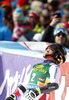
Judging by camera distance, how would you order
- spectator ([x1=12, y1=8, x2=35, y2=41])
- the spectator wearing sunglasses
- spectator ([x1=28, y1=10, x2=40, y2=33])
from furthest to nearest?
spectator ([x1=28, y1=10, x2=40, y2=33]) < spectator ([x1=12, y1=8, x2=35, y2=41]) < the spectator wearing sunglasses

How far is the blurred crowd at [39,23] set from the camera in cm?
505

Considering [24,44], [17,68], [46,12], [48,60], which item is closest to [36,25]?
[46,12]

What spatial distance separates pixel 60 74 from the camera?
347 cm

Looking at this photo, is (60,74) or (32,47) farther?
(32,47)

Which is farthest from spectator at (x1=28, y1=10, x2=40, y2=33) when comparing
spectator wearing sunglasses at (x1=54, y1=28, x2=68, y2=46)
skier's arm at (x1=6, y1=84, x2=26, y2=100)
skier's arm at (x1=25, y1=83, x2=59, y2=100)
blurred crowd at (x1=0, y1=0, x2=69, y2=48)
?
skier's arm at (x1=25, y1=83, x2=59, y2=100)

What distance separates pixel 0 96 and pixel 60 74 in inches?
50.2

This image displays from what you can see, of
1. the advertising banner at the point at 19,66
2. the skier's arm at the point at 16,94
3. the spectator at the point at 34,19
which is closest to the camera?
Answer: the skier's arm at the point at 16,94

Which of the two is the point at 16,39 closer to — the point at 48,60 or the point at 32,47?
the point at 32,47

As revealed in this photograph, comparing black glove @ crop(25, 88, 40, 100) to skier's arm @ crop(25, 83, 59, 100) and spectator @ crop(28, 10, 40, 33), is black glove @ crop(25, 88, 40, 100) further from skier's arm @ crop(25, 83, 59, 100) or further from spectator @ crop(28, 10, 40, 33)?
spectator @ crop(28, 10, 40, 33)

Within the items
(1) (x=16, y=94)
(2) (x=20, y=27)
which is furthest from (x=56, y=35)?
(2) (x=20, y=27)

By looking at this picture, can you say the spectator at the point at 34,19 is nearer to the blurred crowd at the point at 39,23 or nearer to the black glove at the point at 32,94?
the blurred crowd at the point at 39,23

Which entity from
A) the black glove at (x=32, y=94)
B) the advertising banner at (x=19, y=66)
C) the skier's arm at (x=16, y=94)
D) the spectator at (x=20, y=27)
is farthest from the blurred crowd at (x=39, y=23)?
the black glove at (x=32, y=94)

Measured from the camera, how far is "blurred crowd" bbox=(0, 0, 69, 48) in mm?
5047

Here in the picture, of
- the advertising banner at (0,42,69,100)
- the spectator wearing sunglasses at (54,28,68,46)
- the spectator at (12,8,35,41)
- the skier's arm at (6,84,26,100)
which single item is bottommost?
the skier's arm at (6,84,26,100)
